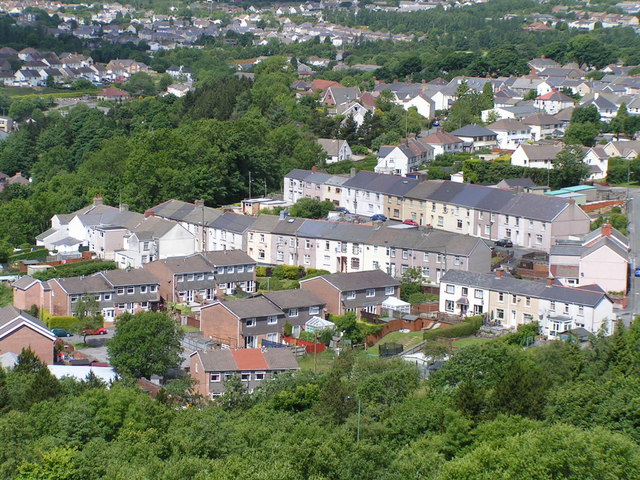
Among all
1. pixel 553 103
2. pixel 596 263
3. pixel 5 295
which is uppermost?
pixel 553 103

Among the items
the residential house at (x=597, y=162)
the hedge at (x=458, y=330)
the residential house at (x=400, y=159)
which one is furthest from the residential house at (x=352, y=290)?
the residential house at (x=597, y=162)

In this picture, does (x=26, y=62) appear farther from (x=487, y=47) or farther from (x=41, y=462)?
(x=41, y=462)

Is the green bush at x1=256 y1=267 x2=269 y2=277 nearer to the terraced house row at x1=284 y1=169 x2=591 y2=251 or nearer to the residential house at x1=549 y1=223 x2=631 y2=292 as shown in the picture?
the terraced house row at x1=284 y1=169 x2=591 y2=251

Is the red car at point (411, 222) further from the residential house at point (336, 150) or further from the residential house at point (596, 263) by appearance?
the residential house at point (336, 150)

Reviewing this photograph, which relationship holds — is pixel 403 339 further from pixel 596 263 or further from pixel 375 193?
pixel 375 193

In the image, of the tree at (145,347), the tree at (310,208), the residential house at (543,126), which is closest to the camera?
the tree at (145,347)

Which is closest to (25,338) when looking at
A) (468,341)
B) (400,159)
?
(468,341)
